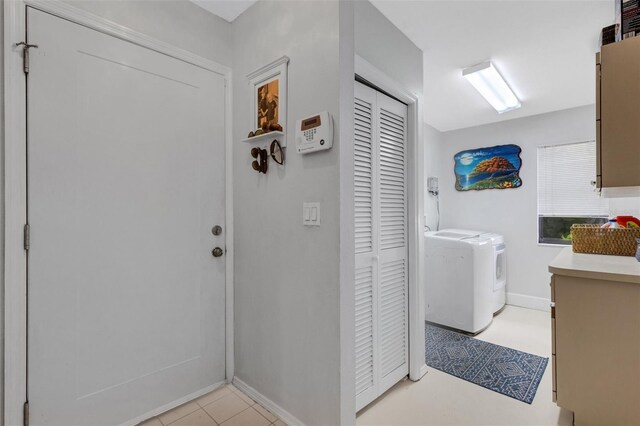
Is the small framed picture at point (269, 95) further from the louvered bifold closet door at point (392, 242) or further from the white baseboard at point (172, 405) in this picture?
the white baseboard at point (172, 405)

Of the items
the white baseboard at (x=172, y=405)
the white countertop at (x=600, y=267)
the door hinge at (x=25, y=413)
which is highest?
the white countertop at (x=600, y=267)

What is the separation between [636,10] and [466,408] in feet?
7.48

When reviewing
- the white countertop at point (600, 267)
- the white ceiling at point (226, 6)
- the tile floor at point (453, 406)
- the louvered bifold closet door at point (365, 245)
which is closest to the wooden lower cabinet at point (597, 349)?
the white countertop at point (600, 267)

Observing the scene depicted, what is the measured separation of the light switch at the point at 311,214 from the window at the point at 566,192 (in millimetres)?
3478

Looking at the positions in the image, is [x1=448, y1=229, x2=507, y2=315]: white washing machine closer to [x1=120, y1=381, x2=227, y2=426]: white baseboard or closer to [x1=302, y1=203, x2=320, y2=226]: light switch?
[x1=302, y1=203, x2=320, y2=226]: light switch

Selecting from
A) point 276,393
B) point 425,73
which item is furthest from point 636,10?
point 276,393

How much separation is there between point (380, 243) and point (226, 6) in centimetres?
176

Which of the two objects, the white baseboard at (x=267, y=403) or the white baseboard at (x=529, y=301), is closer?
the white baseboard at (x=267, y=403)

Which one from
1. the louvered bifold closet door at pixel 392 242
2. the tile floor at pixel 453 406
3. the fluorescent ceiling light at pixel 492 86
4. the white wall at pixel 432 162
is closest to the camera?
the tile floor at pixel 453 406

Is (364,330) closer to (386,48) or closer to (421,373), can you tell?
(421,373)

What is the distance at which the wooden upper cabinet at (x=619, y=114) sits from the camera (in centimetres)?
151

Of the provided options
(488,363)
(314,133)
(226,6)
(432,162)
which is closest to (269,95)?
(314,133)

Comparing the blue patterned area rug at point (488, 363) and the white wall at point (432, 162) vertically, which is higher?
the white wall at point (432, 162)

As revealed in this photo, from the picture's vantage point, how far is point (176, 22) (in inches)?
72.7
